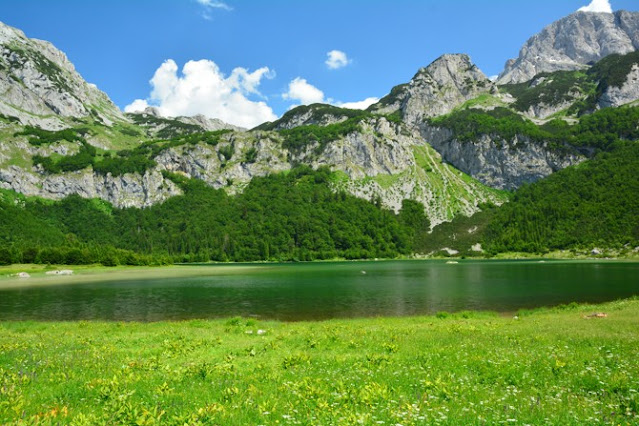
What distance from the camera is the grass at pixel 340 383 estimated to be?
9.04 meters

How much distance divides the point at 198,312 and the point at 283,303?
1305 cm

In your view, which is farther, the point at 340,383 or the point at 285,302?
the point at 285,302

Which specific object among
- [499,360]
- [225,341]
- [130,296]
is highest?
[499,360]

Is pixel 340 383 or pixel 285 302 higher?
pixel 340 383

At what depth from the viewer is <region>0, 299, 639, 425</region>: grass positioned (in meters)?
9.04

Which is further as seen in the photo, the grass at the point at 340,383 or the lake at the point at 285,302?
the lake at the point at 285,302

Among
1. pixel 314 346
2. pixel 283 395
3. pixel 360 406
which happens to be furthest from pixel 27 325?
pixel 360 406

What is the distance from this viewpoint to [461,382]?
12164 mm

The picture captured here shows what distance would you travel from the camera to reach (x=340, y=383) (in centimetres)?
1159

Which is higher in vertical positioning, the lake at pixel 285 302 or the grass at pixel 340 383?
the grass at pixel 340 383

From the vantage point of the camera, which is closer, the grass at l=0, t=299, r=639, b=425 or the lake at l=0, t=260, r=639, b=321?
the grass at l=0, t=299, r=639, b=425

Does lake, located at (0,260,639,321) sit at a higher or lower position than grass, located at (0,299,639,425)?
lower

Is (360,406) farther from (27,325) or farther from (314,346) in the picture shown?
(27,325)

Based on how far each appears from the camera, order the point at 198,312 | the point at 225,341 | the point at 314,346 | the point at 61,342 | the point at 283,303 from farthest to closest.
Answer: the point at 283,303, the point at 198,312, the point at 225,341, the point at 61,342, the point at 314,346
